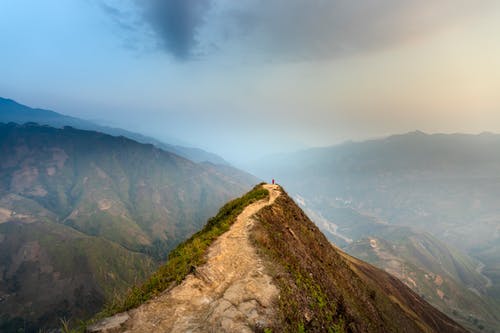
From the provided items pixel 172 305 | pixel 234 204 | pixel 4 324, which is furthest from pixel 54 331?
pixel 172 305

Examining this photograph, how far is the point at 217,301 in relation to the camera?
15492 millimetres

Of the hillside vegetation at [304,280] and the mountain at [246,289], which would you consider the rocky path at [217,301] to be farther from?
the hillside vegetation at [304,280]

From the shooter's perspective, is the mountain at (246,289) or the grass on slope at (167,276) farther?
the grass on slope at (167,276)

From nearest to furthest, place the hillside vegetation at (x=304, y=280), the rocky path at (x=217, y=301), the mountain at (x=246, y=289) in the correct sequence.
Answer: the rocky path at (x=217, y=301) → the mountain at (x=246, y=289) → the hillside vegetation at (x=304, y=280)

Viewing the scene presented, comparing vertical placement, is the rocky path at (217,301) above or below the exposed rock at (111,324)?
above

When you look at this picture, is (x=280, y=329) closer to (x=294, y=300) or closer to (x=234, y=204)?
(x=294, y=300)

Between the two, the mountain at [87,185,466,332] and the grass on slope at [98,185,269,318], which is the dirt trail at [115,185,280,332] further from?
the grass on slope at [98,185,269,318]

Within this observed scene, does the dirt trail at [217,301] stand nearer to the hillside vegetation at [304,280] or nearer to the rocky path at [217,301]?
the rocky path at [217,301]

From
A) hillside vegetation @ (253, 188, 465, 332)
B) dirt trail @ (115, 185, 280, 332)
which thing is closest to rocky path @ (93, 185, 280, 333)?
dirt trail @ (115, 185, 280, 332)

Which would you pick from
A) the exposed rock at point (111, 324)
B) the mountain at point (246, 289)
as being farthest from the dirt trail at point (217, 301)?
the exposed rock at point (111, 324)

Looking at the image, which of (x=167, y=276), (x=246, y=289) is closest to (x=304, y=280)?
(x=246, y=289)

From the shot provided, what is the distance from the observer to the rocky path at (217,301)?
1380cm

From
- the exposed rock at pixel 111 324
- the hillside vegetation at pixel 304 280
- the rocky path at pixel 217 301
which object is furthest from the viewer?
the hillside vegetation at pixel 304 280

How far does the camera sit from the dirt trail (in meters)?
13.8
